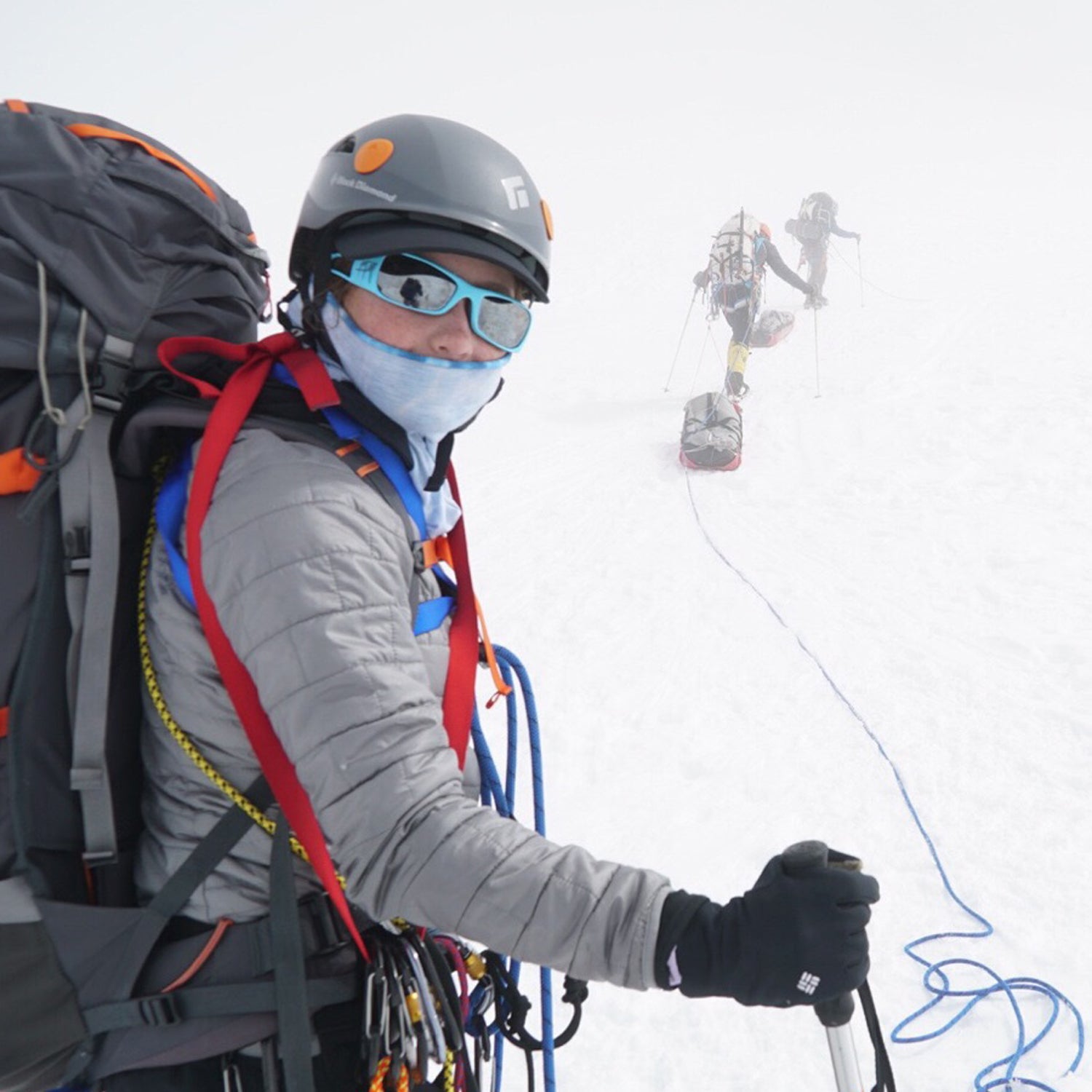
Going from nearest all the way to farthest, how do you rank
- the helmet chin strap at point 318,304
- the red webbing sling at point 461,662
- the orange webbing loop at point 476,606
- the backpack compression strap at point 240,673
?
the backpack compression strap at point 240,673 < the red webbing sling at point 461,662 < the orange webbing loop at point 476,606 < the helmet chin strap at point 318,304

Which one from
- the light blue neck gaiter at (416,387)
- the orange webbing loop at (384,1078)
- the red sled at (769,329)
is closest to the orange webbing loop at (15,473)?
the light blue neck gaiter at (416,387)

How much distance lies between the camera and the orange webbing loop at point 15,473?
139 cm

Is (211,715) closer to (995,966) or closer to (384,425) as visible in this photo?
(384,425)

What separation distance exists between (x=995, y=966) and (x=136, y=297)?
3.33 m

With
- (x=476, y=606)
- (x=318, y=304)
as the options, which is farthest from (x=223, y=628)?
(x=318, y=304)

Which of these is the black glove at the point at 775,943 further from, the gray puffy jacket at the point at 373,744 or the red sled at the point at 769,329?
the red sled at the point at 769,329

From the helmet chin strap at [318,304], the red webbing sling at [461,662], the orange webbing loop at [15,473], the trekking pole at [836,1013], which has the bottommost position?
the trekking pole at [836,1013]

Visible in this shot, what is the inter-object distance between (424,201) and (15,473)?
93 centimetres

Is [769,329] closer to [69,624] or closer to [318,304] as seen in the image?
[318,304]

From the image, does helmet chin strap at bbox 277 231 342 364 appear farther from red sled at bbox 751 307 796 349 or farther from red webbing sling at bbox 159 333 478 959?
Answer: red sled at bbox 751 307 796 349

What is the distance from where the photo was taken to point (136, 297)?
150 cm

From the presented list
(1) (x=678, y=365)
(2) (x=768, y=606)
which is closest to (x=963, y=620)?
(2) (x=768, y=606)

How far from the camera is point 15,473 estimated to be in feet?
4.60

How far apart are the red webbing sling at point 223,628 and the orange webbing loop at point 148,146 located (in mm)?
303
